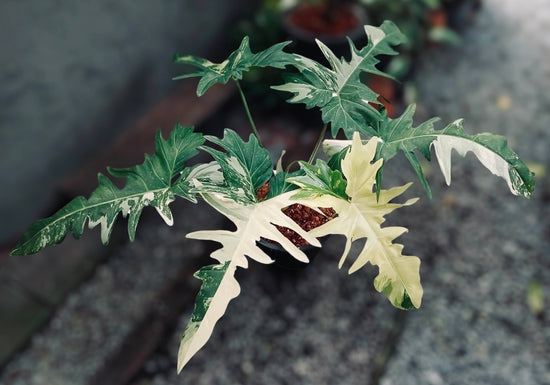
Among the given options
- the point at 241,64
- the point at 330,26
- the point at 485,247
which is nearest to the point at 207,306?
the point at 241,64

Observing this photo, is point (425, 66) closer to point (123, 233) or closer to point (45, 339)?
point (123, 233)

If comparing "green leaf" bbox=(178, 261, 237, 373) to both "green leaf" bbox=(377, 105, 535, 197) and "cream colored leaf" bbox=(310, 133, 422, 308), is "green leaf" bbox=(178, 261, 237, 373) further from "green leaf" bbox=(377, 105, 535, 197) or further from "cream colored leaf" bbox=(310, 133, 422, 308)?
"green leaf" bbox=(377, 105, 535, 197)

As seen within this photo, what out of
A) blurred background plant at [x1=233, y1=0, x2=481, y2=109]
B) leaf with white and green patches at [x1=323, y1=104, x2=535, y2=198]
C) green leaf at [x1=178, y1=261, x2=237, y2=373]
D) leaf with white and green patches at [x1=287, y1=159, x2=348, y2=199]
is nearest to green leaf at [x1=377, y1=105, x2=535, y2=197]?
leaf with white and green patches at [x1=323, y1=104, x2=535, y2=198]

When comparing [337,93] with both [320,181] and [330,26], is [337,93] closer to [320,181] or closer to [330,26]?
[320,181]

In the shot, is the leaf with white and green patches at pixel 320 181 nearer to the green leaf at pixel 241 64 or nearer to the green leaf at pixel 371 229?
the green leaf at pixel 371 229

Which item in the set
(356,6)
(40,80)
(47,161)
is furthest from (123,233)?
(356,6)

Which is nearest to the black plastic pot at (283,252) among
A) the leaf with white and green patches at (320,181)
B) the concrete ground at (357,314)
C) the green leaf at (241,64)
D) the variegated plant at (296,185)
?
the variegated plant at (296,185)

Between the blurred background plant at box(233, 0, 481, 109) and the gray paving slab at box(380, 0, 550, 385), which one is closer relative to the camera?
the gray paving slab at box(380, 0, 550, 385)
